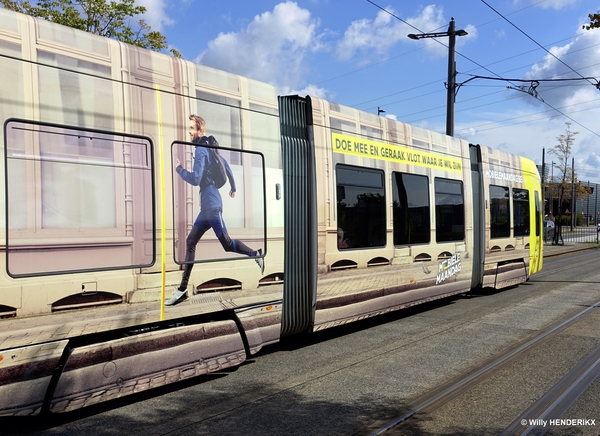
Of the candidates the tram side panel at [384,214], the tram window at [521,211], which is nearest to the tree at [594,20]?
the tram side panel at [384,214]

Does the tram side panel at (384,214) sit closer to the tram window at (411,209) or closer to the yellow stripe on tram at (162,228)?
the tram window at (411,209)

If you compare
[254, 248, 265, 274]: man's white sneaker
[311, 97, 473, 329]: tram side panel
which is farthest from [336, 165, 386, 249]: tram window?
[254, 248, 265, 274]: man's white sneaker

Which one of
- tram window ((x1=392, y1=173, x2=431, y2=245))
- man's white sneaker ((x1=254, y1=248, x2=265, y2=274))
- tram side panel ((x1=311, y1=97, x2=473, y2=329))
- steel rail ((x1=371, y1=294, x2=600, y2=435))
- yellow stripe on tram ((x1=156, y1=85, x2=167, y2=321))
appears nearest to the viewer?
steel rail ((x1=371, y1=294, x2=600, y2=435))

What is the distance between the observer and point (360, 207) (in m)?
Answer: 7.59

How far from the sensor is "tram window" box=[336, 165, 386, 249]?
7219 mm

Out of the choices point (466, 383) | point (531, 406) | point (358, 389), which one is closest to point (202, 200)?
point (358, 389)

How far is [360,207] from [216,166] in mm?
2675

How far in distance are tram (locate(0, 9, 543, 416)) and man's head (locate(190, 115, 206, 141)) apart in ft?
0.21

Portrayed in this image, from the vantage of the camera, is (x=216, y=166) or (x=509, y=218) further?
(x=509, y=218)

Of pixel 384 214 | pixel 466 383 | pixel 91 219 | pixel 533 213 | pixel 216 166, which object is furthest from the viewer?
pixel 533 213

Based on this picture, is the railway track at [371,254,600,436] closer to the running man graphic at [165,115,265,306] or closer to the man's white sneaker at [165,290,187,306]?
the man's white sneaker at [165,290,187,306]

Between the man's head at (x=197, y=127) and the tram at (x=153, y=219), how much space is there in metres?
0.06

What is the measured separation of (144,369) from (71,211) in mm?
1537

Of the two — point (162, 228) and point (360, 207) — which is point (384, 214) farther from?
point (162, 228)
